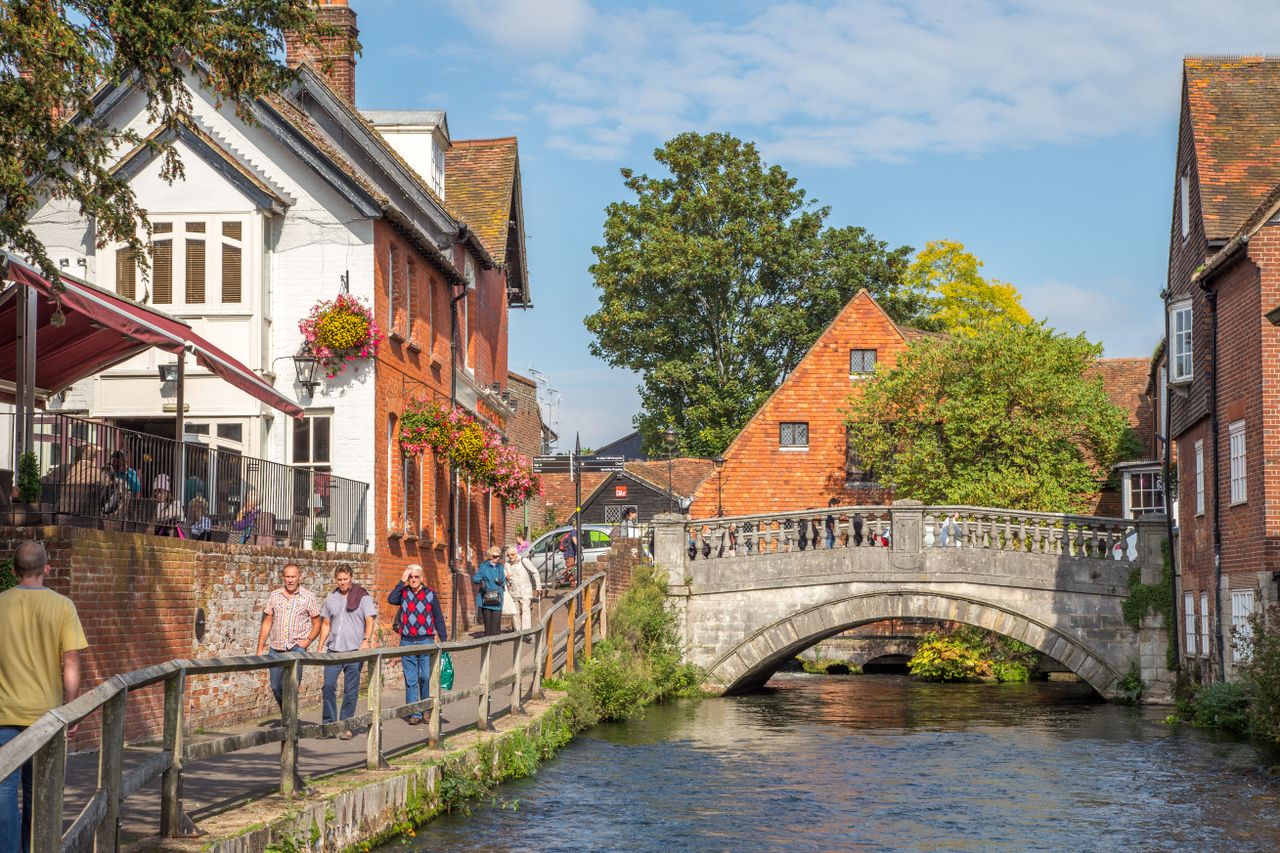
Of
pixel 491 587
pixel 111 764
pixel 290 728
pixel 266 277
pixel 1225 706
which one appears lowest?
pixel 1225 706

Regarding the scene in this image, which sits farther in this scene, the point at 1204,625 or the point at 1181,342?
the point at 1181,342

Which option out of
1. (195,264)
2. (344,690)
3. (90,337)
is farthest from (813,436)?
(344,690)

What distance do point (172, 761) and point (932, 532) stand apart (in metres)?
21.8

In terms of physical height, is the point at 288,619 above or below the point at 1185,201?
below

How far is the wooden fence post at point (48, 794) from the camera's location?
19.8 ft

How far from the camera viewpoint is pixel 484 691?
15.5 m

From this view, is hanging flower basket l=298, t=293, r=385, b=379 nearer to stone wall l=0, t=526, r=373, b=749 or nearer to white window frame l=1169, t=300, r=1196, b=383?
stone wall l=0, t=526, r=373, b=749

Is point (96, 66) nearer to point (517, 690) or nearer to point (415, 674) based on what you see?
point (415, 674)

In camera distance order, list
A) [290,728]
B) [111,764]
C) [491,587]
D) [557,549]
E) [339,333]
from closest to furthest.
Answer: [111,764] < [290,728] < [339,333] < [491,587] < [557,549]

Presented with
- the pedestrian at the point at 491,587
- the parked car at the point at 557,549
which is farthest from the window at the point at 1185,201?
the parked car at the point at 557,549

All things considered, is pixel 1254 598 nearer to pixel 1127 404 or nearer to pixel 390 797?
pixel 390 797

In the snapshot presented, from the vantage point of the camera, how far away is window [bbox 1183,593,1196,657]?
26203 millimetres

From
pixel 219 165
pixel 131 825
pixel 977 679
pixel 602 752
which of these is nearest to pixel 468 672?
pixel 602 752

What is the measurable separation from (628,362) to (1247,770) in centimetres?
3466
